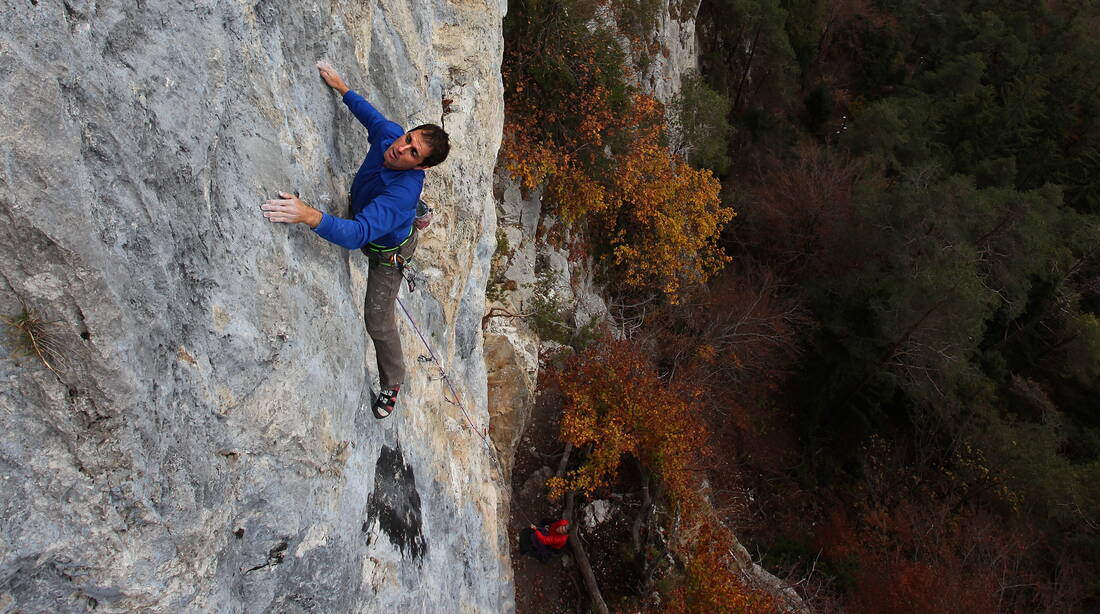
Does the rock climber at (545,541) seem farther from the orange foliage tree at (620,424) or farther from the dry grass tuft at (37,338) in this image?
the dry grass tuft at (37,338)

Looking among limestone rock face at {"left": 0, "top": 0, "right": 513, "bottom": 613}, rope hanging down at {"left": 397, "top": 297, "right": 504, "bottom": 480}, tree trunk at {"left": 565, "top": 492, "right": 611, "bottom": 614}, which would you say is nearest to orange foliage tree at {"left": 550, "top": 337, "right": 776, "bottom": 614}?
tree trunk at {"left": 565, "top": 492, "right": 611, "bottom": 614}

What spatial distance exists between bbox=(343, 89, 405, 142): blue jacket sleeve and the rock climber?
8.54 m

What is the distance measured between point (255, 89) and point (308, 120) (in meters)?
0.51

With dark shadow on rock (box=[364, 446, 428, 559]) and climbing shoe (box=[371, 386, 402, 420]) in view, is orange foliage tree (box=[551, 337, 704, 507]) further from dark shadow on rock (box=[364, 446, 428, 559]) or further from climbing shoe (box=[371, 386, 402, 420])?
climbing shoe (box=[371, 386, 402, 420])

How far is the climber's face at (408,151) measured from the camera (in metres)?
3.96

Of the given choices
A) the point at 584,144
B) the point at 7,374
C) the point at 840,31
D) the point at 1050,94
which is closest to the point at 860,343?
the point at 584,144

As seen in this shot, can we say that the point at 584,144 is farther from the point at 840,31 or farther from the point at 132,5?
the point at 840,31

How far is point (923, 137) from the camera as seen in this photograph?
24.4m

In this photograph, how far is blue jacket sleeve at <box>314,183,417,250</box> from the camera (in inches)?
146

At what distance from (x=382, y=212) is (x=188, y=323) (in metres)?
1.40

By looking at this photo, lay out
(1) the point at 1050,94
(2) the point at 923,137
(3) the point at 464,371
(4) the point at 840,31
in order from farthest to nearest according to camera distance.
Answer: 1. (4) the point at 840,31
2. (1) the point at 1050,94
3. (2) the point at 923,137
4. (3) the point at 464,371

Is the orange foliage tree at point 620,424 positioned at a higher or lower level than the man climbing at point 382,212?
lower

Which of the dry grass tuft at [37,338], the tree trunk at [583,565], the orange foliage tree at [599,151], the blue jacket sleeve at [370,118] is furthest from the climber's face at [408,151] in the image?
the tree trunk at [583,565]

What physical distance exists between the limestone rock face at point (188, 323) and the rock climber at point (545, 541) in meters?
6.02
